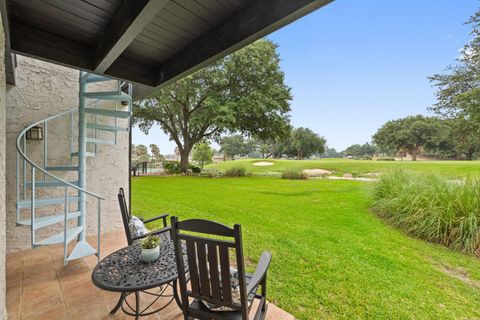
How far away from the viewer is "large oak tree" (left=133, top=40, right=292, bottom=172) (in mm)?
11773

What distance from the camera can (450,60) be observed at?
302 inches

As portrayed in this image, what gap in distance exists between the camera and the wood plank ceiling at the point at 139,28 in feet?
4.98

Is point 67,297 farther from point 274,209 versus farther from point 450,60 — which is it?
point 450,60

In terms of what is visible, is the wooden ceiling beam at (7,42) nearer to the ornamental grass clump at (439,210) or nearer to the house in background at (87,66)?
the house in background at (87,66)

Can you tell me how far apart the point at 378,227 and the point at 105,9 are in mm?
5246

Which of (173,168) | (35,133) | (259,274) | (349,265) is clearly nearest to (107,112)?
(35,133)

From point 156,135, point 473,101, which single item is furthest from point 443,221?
point 156,135

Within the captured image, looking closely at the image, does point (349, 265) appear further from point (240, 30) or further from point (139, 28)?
point (139, 28)

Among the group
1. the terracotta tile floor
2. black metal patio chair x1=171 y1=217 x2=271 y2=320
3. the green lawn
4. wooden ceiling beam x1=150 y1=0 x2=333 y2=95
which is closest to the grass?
the terracotta tile floor

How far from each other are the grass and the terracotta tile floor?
59 centimetres

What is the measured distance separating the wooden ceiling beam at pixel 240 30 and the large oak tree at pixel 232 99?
8986mm

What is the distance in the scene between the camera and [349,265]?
2.92 meters

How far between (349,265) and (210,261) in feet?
8.01

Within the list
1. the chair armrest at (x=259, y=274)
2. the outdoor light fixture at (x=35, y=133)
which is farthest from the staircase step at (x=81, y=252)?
the chair armrest at (x=259, y=274)
